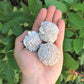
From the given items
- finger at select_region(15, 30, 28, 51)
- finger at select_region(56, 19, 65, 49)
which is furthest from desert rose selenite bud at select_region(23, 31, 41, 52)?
finger at select_region(56, 19, 65, 49)

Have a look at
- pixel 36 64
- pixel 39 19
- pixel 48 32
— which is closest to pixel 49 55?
pixel 36 64

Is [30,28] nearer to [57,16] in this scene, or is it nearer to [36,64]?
[57,16]

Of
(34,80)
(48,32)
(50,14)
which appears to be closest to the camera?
(34,80)

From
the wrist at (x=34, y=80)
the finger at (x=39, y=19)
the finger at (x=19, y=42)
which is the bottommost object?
the wrist at (x=34, y=80)

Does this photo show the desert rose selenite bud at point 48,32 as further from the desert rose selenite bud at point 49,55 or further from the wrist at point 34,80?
the wrist at point 34,80

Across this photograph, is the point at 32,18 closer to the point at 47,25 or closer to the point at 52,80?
the point at 47,25

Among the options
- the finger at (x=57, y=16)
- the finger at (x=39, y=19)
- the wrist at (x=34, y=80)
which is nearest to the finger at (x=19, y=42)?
the finger at (x=39, y=19)

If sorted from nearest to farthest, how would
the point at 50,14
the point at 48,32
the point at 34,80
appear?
the point at 34,80, the point at 48,32, the point at 50,14
